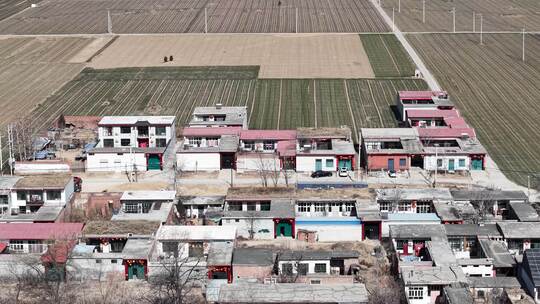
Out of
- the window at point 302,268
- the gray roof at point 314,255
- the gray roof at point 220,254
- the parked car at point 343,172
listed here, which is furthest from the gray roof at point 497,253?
the parked car at point 343,172

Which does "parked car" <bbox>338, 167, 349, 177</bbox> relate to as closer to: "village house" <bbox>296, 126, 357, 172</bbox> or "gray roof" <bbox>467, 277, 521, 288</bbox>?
"village house" <bbox>296, 126, 357, 172</bbox>

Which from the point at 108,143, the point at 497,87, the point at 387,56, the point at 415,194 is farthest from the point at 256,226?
the point at 387,56

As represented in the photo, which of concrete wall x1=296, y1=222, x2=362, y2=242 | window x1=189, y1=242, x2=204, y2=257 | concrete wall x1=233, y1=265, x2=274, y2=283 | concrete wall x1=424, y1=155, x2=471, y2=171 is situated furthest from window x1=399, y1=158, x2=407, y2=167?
concrete wall x1=233, y1=265, x2=274, y2=283

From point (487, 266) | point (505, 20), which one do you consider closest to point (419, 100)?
point (487, 266)

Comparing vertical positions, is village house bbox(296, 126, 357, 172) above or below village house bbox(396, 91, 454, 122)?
below

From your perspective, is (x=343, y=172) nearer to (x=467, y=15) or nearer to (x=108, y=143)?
(x=108, y=143)

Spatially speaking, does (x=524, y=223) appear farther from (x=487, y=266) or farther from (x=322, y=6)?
(x=322, y=6)
